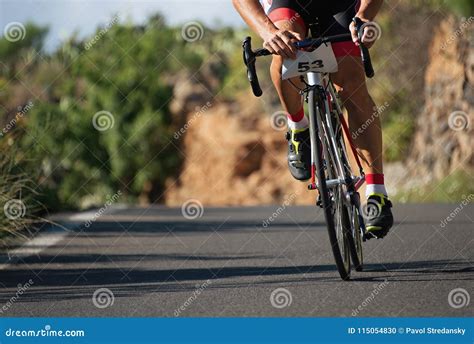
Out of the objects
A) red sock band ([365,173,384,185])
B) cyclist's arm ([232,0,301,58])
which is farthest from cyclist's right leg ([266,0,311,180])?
red sock band ([365,173,384,185])

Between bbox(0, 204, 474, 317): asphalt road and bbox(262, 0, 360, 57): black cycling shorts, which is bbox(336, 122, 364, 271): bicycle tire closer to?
bbox(0, 204, 474, 317): asphalt road

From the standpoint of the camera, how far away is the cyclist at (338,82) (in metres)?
6.63

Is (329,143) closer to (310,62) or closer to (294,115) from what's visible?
(294,115)

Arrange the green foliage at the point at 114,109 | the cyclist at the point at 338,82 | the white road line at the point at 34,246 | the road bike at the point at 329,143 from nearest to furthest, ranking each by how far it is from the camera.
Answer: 1. the road bike at the point at 329,143
2. the cyclist at the point at 338,82
3. the white road line at the point at 34,246
4. the green foliage at the point at 114,109

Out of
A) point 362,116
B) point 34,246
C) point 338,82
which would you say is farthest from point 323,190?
point 34,246

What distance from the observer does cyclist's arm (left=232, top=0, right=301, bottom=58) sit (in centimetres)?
627

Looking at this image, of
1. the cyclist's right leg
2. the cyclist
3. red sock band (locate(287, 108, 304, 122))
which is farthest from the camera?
red sock band (locate(287, 108, 304, 122))

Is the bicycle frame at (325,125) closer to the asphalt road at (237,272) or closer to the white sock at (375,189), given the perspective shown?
the white sock at (375,189)

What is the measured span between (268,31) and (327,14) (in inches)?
25.4

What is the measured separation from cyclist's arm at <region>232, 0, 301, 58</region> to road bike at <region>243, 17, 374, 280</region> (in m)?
0.05

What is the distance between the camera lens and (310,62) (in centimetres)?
653

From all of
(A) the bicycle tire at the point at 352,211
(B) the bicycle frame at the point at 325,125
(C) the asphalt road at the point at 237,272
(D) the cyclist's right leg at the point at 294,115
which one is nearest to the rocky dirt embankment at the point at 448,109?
(C) the asphalt road at the point at 237,272

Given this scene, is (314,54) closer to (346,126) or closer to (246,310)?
(346,126)

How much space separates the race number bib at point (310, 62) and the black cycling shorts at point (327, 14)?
0.26m
